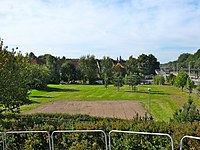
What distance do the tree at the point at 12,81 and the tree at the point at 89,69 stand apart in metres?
72.8

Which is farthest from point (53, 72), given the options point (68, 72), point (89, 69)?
point (89, 69)

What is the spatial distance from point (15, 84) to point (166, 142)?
38.2 ft

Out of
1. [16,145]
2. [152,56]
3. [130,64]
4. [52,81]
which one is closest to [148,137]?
[16,145]

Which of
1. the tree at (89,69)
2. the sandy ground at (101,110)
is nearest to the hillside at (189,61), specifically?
the tree at (89,69)

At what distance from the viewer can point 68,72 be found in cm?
9306

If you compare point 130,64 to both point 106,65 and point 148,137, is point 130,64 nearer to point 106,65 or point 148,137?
point 106,65

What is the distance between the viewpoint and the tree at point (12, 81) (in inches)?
694

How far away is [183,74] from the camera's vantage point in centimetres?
6128

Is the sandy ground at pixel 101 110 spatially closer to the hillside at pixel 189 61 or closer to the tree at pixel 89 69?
the tree at pixel 89 69

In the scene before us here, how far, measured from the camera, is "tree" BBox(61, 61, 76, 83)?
91.4 meters

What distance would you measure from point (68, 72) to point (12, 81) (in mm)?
75336

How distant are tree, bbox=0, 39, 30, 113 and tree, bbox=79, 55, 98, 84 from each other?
72781 mm

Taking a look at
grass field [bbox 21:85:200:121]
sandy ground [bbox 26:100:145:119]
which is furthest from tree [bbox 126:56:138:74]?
sandy ground [bbox 26:100:145:119]

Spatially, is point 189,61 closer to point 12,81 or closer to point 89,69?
point 89,69
